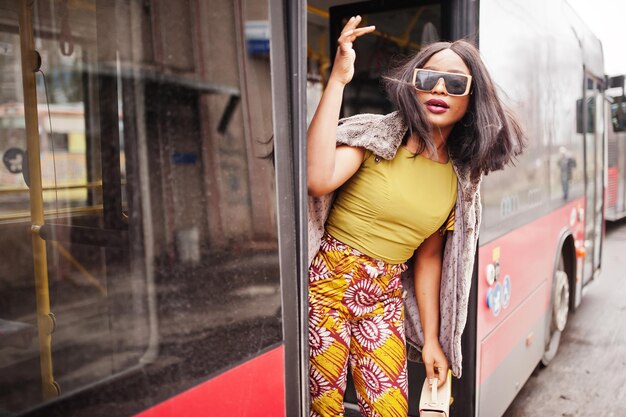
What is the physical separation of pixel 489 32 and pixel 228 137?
1.80 metres

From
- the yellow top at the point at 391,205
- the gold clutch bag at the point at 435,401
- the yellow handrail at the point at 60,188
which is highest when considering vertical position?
the yellow handrail at the point at 60,188

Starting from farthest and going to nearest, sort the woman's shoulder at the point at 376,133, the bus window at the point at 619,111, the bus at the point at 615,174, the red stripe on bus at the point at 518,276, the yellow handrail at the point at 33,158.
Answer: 1. the bus at the point at 615,174
2. the bus window at the point at 619,111
3. the red stripe on bus at the point at 518,276
4. the woman's shoulder at the point at 376,133
5. the yellow handrail at the point at 33,158

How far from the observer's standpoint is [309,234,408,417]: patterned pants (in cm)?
196

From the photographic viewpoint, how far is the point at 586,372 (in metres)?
4.54

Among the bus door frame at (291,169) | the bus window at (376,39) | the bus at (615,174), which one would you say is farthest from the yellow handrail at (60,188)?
the bus at (615,174)

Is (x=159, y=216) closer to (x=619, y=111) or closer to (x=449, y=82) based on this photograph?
(x=449, y=82)

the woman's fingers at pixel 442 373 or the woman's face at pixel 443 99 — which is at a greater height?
the woman's face at pixel 443 99

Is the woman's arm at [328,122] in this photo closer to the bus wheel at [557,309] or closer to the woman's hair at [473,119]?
the woman's hair at [473,119]

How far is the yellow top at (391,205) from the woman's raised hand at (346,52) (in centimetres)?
33

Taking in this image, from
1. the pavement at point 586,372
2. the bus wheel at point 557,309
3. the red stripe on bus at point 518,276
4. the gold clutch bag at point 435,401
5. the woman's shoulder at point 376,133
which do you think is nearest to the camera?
the woman's shoulder at point 376,133

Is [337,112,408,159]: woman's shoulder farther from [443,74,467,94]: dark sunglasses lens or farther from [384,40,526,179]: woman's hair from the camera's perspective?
[443,74,467,94]: dark sunglasses lens

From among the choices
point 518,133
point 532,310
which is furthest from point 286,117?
point 532,310

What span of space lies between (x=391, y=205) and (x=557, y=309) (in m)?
3.08

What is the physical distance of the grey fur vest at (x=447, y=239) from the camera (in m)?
1.94
